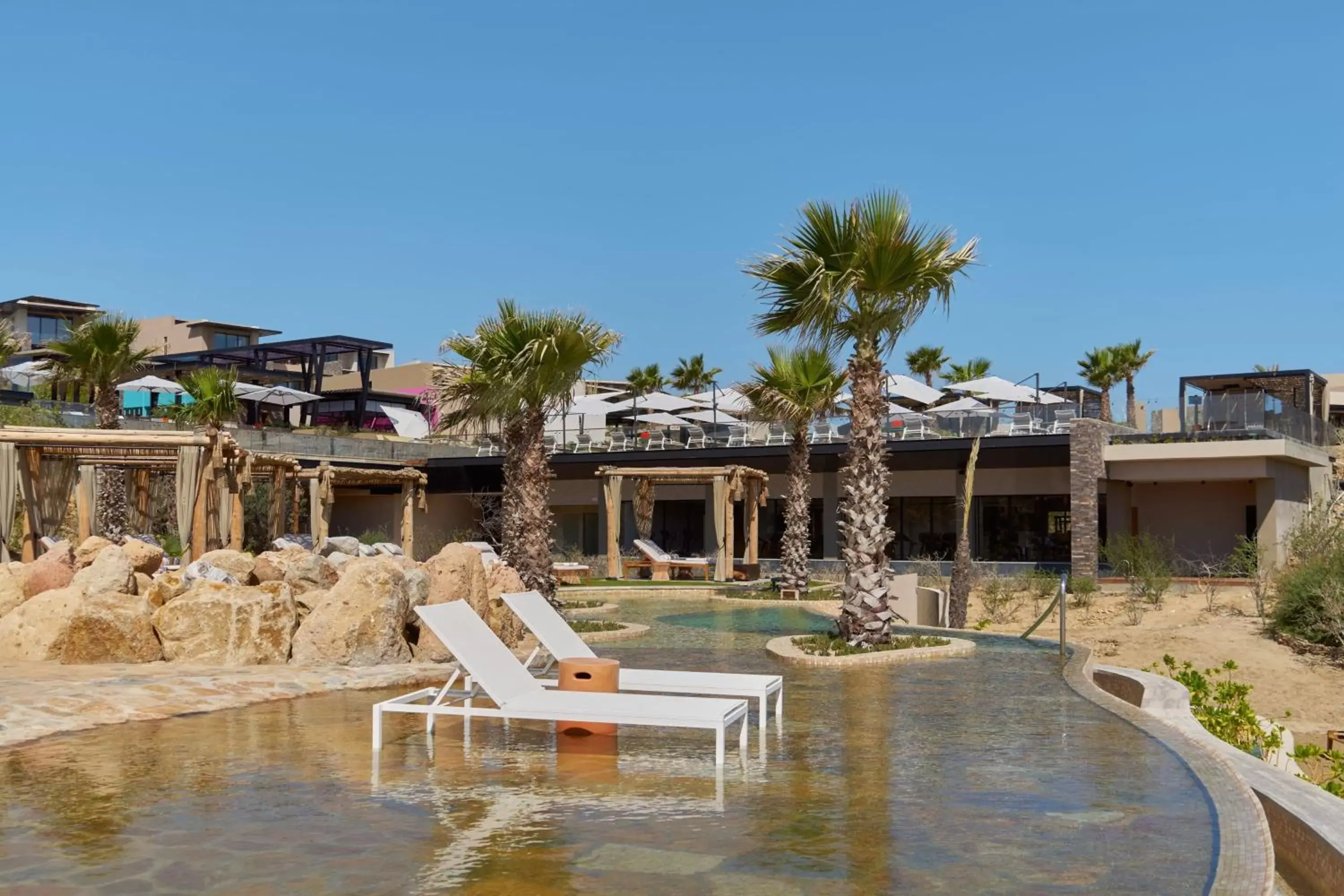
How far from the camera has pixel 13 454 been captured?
720 inches

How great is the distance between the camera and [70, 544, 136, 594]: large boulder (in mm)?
11250

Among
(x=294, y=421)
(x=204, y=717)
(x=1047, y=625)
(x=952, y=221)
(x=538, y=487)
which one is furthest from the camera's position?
(x=294, y=421)

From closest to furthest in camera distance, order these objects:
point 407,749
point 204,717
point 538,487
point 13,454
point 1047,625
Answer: point 407,749
point 204,717
point 538,487
point 13,454
point 1047,625

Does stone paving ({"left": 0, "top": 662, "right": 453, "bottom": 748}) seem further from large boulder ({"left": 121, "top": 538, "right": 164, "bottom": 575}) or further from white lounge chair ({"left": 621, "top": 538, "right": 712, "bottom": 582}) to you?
white lounge chair ({"left": 621, "top": 538, "right": 712, "bottom": 582})

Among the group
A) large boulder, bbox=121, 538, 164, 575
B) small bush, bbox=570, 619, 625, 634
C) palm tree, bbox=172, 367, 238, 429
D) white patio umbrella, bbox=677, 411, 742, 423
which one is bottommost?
small bush, bbox=570, 619, 625, 634

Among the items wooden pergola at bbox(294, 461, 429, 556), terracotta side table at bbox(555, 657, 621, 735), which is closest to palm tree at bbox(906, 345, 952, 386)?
wooden pergola at bbox(294, 461, 429, 556)

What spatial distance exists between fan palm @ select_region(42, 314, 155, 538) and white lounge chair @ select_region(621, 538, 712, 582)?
35.3ft

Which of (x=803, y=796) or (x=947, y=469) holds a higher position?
(x=947, y=469)

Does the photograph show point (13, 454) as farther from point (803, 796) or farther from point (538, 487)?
point (803, 796)

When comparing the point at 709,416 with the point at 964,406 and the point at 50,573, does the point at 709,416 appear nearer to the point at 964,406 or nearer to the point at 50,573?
the point at 964,406

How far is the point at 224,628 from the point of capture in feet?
36.1

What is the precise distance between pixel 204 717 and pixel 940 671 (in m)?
6.45

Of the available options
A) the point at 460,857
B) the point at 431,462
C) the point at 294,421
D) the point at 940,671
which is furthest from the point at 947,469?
the point at 294,421

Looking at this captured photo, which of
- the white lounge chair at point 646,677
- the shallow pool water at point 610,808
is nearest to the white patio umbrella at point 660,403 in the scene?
the white lounge chair at point 646,677
